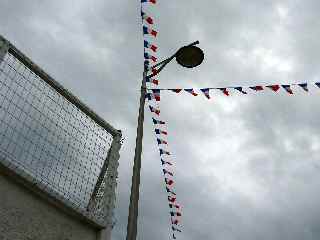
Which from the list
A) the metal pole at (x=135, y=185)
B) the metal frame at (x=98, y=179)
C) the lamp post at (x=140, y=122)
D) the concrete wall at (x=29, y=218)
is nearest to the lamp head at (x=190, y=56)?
the lamp post at (x=140, y=122)

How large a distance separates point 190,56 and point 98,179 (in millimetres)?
2928

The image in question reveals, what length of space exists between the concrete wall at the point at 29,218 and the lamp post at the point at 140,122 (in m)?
1.30

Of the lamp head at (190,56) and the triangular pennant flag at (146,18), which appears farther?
the triangular pennant flag at (146,18)

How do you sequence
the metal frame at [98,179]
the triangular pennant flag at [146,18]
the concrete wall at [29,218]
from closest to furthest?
the concrete wall at [29,218]
the metal frame at [98,179]
the triangular pennant flag at [146,18]

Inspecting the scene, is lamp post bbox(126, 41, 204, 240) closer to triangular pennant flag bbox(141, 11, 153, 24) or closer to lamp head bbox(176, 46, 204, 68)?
lamp head bbox(176, 46, 204, 68)

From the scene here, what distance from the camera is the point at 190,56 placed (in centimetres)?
841

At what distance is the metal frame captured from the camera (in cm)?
633

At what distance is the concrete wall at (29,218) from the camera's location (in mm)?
5992

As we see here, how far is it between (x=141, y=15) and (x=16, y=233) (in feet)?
19.3

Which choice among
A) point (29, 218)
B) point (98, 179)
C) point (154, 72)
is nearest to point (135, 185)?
point (98, 179)

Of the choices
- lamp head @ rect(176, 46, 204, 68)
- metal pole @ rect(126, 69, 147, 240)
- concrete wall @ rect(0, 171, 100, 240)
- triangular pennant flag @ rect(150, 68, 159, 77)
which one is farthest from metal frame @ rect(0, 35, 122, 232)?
lamp head @ rect(176, 46, 204, 68)

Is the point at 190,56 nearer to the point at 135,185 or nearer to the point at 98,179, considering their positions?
the point at 98,179

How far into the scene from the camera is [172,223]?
10.9m

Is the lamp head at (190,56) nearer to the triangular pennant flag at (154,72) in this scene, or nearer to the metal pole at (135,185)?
the triangular pennant flag at (154,72)
